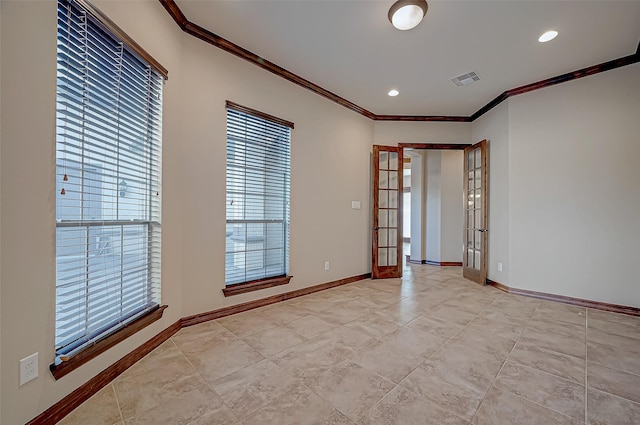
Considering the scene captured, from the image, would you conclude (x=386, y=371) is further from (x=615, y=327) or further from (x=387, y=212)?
(x=387, y=212)

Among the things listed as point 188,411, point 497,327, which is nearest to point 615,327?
point 497,327

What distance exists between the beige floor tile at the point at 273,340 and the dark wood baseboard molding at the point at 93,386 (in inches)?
28.0

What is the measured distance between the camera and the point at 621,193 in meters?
3.24

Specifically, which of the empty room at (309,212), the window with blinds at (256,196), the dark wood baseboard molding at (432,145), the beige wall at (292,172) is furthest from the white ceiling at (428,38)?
the dark wood baseboard molding at (432,145)

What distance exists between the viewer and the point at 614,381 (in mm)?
1867

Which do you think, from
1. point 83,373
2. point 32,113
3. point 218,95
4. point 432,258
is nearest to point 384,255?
point 432,258

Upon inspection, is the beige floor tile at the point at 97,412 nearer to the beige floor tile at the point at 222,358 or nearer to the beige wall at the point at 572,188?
the beige floor tile at the point at 222,358

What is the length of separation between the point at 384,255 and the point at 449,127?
8.46 ft

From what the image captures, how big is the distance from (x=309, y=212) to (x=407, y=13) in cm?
238

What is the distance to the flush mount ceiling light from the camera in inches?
90.1

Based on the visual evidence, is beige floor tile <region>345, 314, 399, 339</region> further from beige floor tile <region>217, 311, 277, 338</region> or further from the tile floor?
beige floor tile <region>217, 311, 277, 338</region>

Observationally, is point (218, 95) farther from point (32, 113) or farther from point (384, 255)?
point (384, 255)

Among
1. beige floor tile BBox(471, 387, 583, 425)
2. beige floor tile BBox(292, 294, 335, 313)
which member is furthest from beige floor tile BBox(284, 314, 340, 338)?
beige floor tile BBox(471, 387, 583, 425)

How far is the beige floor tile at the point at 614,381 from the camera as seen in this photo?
174 cm
